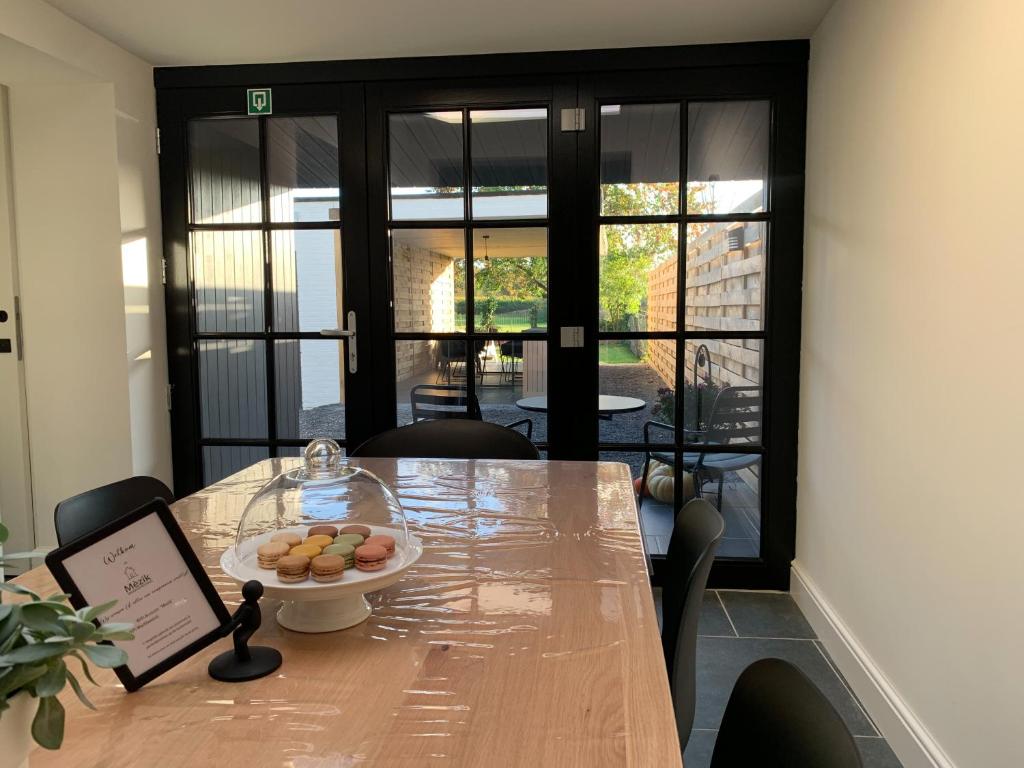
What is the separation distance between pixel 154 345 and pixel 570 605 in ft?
9.15

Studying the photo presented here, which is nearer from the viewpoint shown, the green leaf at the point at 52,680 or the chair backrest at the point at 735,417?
the green leaf at the point at 52,680

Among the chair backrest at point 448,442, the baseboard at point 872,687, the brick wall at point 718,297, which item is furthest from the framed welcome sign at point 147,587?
the brick wall at point 718,297

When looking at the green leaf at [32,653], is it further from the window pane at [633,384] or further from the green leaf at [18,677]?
the window pane at [633,384]

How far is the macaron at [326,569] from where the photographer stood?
104 centimetres

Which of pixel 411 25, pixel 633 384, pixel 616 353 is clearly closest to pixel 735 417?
pixel 633 384

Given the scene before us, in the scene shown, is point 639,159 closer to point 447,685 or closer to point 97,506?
point 97,506

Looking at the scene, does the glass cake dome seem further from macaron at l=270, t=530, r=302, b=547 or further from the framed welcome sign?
the framed welcome sign

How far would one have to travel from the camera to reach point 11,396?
10.4 ft

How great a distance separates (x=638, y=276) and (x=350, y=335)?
1345 mm

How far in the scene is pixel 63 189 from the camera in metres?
3.06

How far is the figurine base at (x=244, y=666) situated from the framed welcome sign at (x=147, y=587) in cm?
3

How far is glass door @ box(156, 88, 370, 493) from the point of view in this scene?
327 cm

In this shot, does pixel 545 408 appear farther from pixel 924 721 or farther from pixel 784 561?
pixel 924 721

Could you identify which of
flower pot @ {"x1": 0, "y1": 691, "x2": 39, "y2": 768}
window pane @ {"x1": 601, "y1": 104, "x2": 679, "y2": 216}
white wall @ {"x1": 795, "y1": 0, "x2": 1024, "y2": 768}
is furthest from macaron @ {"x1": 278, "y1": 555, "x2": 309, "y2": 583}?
window pane @ {"x1": 601, "y1": 104, "x2": 679, "y2": 216}
